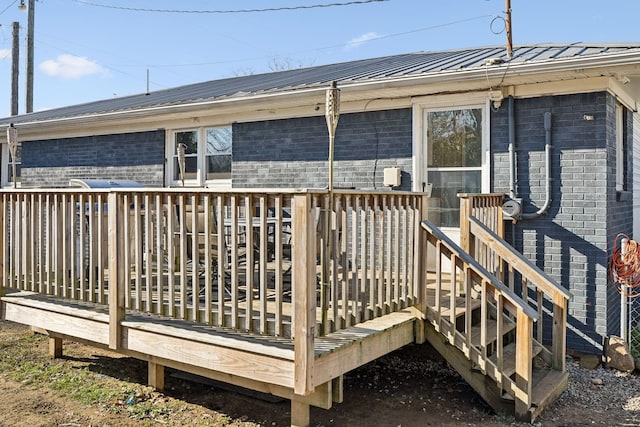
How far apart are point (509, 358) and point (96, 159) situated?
7.69m

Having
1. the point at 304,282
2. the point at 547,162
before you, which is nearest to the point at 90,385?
the point at 304,282

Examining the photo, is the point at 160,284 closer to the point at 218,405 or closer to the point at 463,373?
the point at 218,405

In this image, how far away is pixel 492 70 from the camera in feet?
16.4

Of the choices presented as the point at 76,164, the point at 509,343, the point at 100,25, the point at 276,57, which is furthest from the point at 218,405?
the point at 276,57

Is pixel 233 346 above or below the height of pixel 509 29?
below

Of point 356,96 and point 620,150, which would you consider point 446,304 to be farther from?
point 620,150

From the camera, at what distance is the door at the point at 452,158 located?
5.74 m

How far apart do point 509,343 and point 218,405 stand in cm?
264

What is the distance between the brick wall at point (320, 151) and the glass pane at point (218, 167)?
1.01ft

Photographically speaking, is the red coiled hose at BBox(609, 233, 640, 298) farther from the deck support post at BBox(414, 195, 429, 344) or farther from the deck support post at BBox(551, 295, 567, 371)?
the deck support post at BBox(414, 195, 429, 344)

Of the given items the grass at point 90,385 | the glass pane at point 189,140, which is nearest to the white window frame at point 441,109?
the grass at point 90,385

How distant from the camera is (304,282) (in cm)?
302

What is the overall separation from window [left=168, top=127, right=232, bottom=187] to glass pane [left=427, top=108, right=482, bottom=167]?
3.12m

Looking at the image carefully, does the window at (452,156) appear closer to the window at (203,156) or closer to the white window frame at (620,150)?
the white window frame at (620,150)
